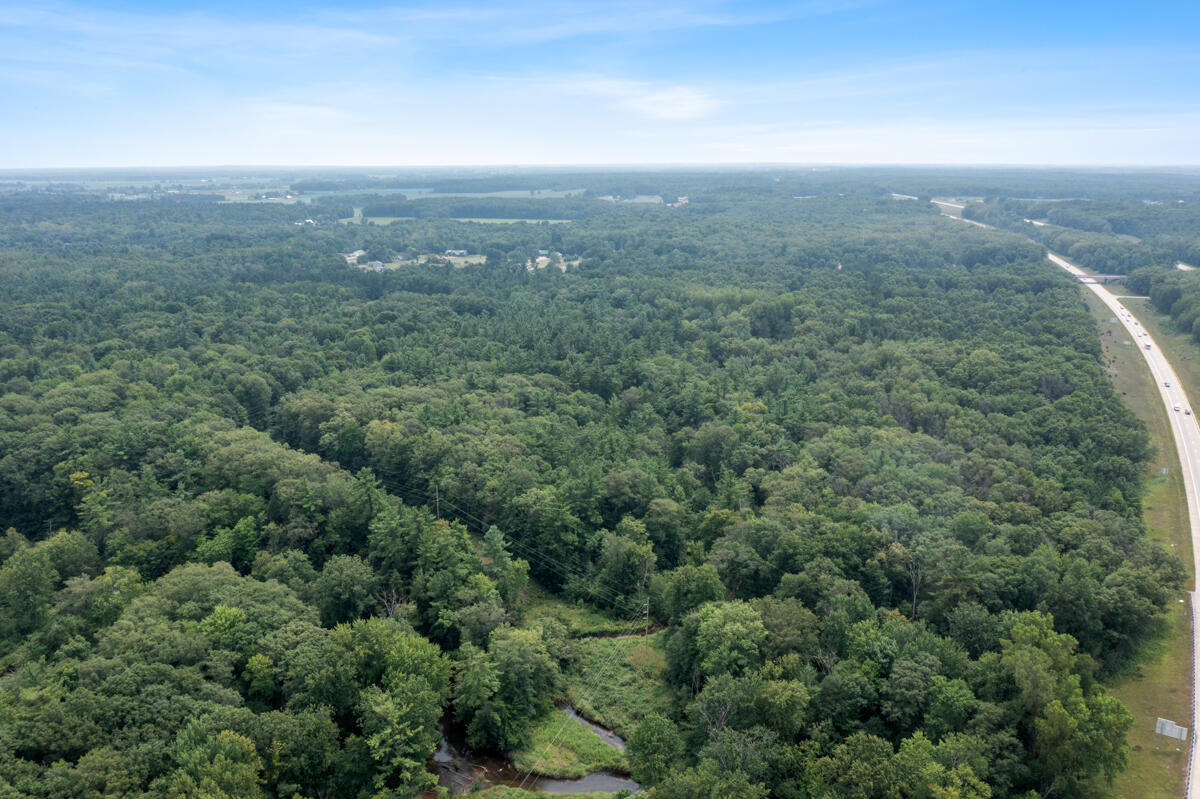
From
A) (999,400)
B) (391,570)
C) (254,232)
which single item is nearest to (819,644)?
(391,570)

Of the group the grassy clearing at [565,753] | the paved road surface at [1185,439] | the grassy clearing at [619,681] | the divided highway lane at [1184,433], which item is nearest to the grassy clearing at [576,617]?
the grassy clearing at [619,681]

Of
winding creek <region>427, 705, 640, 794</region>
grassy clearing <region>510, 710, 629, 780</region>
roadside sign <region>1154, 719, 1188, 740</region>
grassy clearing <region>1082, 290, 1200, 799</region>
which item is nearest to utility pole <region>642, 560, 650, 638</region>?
grassy clearing <region>510, 710, 629, 780</region>

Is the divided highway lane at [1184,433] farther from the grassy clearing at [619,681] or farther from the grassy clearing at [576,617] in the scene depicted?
the grassy clearing at [576,617]

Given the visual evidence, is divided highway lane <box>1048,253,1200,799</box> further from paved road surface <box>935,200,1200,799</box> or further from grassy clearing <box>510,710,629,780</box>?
grassy clearing <box>510,710,629,780</box>

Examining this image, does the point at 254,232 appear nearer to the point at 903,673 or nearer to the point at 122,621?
the point at 122,621

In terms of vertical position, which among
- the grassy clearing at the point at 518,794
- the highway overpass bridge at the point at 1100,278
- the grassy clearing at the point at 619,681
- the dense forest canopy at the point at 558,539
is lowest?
the grassy clearing at the point at 518,794

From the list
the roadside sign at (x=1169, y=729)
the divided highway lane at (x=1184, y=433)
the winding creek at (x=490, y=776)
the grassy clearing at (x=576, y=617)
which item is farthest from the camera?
the grassy clearing at (x=576, y=617)

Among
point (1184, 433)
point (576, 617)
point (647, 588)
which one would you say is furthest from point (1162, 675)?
point (1184, 433)
